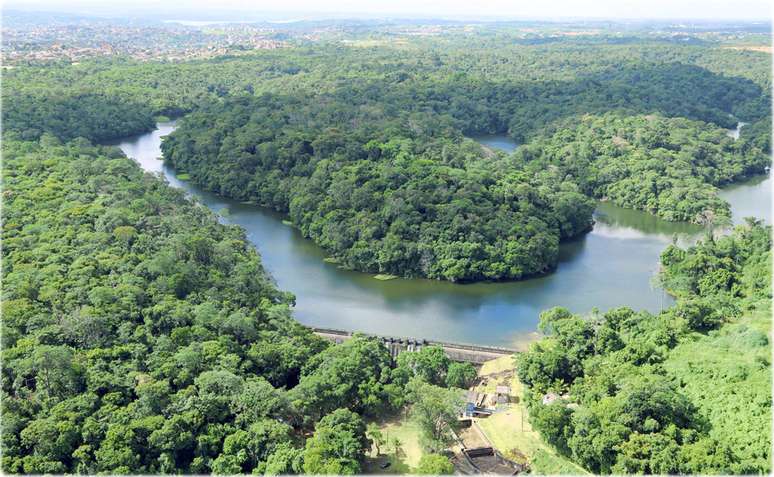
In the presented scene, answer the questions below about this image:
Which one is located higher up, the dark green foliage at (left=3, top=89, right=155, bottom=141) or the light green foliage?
the dark green foliage at (left=3, top=89, right=155, bottom=141)

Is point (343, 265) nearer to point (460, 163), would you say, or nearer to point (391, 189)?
point (391, 189)

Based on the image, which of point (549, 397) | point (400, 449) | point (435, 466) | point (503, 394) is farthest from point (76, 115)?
point (435, 466)

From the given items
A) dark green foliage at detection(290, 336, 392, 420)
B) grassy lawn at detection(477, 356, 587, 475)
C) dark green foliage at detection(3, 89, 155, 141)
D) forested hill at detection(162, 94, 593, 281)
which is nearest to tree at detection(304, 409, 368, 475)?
dark green foliage at detection(290, 336, 392, 420)

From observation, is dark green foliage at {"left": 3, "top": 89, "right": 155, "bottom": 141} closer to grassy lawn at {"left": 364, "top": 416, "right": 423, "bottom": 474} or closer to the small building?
grassy lawn at {"left": 364, "top": 416, "right": 423, "bottom": 474}

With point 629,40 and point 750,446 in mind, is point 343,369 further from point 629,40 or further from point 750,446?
point 629,40

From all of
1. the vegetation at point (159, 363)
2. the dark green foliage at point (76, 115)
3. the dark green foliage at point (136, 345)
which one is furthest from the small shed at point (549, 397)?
the dark green foliage at point (76, 115)
